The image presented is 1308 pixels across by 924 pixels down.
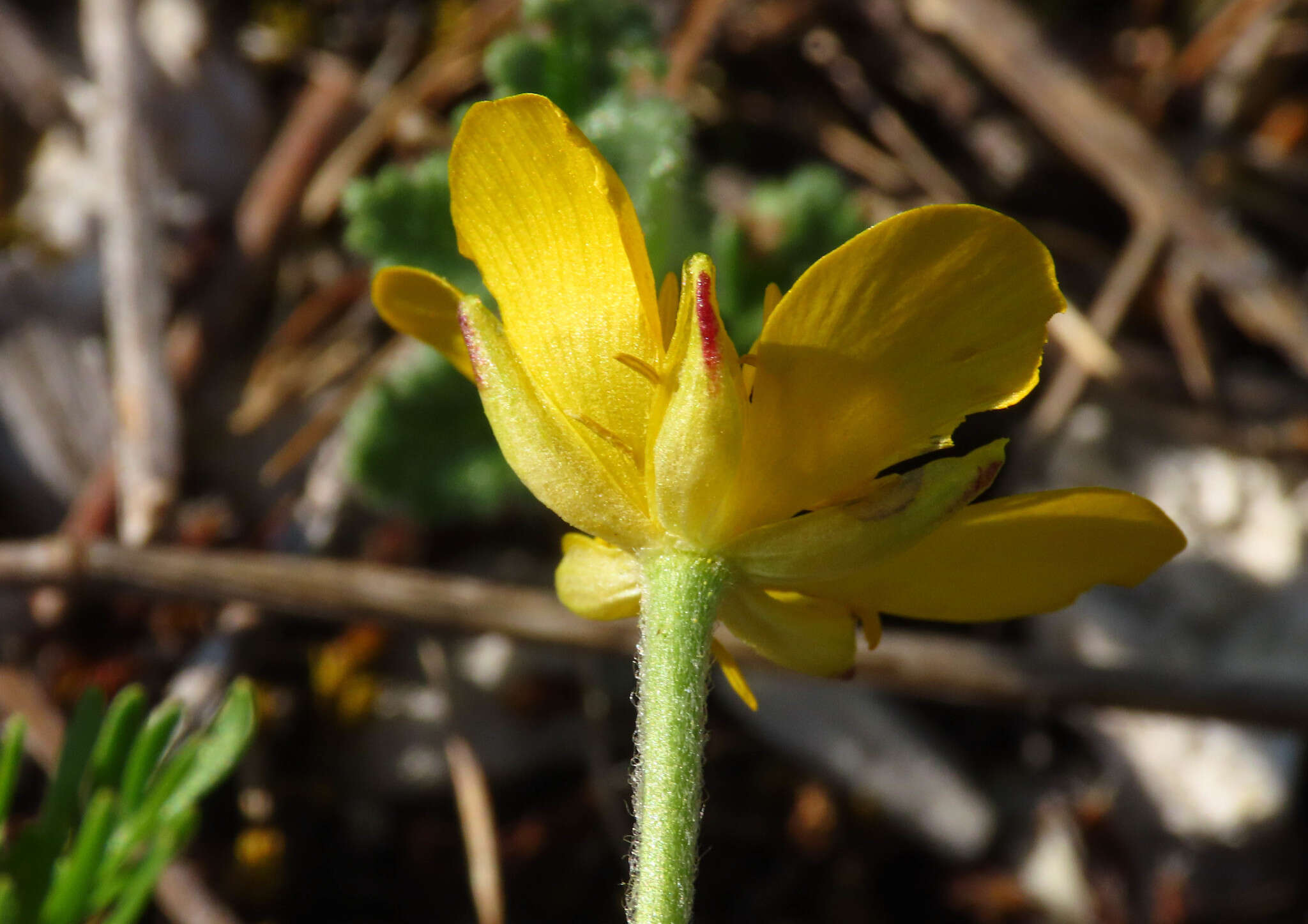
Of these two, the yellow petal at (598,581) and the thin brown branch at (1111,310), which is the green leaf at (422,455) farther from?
the thin brown branch at (1111,310)

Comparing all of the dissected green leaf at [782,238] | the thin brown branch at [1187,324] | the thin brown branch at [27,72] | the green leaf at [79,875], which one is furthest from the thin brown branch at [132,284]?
the thin brown branch at [1187,324]

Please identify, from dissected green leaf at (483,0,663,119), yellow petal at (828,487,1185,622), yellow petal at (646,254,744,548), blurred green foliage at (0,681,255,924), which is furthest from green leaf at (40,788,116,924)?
dissected green leaf at (483,0,663,119)

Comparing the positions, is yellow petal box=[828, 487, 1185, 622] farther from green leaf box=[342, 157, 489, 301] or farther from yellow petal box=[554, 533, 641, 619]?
green leaf box=[342, 157, 489, 301]

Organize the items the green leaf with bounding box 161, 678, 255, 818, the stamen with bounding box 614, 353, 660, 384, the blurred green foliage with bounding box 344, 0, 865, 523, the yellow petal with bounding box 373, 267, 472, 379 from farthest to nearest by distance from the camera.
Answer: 1. the blurred green foliage with bounding box 344, 0, 865, 523
2. the green leaf with bounding box 161, 678, 255, 818
3. the yellow petal with bounding box 373, 267, 472, 379
4. the stamen with bounding box 614, 353, 660, 384

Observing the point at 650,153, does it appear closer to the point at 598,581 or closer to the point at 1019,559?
the point at 598,581

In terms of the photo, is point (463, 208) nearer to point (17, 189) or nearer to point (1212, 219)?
point (1212, 219)

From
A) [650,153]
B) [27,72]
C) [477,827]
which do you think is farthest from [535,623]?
[27,72]

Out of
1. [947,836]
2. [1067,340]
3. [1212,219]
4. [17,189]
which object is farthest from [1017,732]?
[17,189]

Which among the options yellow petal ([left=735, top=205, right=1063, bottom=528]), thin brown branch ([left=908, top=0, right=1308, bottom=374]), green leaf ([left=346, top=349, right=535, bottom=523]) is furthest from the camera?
thin brown branch ([left=908, top=0, right=1308, bottom=374])
